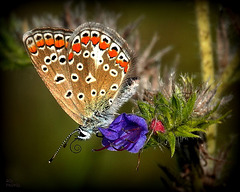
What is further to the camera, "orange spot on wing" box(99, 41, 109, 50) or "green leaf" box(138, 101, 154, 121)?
"orange spot on wing" box(99, 41, 109, 50)

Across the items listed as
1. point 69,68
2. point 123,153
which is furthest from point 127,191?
point 69,68

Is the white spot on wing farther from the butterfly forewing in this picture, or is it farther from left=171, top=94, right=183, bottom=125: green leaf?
left=171, top=94, right=183, bottom=125: green leaf

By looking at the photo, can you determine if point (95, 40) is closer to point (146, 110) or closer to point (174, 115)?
point (146, 110)

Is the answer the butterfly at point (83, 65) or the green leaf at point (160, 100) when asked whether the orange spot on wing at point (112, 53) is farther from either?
the green leaf at point (160, 100)

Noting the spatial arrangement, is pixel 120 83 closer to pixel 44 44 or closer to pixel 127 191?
pixel 44 44

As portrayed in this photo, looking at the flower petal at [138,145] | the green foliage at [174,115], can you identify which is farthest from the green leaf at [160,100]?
the flower petal at [138,145]

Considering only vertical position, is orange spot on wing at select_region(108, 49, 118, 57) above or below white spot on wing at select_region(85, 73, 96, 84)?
above

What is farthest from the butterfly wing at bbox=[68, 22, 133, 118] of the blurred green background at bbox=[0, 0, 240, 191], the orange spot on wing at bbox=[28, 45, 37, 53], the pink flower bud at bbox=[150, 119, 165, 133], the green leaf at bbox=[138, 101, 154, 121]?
the blurred green background at bbox=[0, 0, 240, 191]
